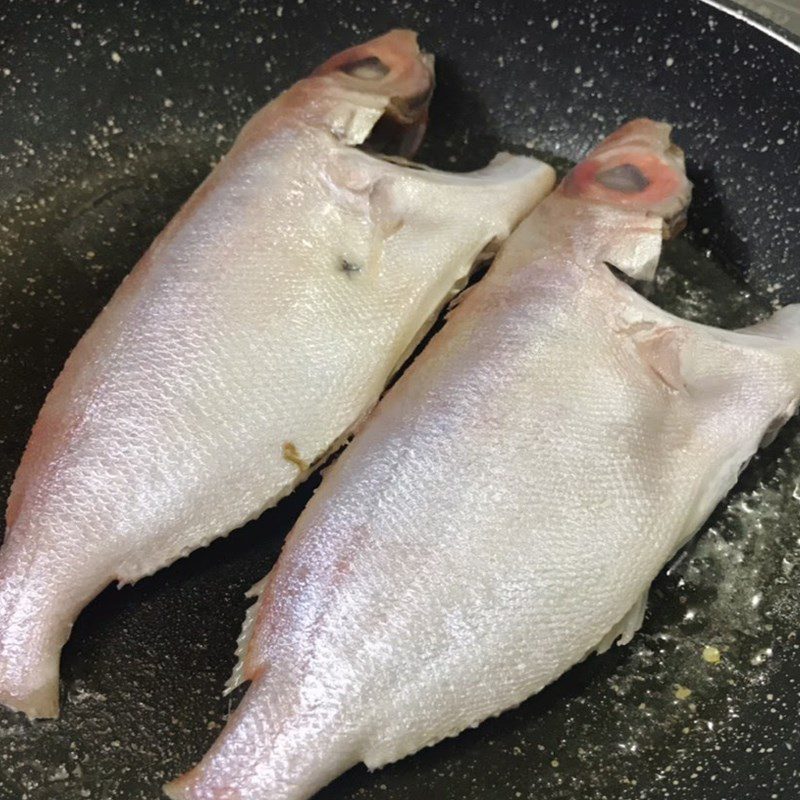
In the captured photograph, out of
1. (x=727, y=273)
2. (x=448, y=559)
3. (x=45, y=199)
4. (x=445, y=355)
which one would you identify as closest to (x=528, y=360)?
(x=445, y=355)

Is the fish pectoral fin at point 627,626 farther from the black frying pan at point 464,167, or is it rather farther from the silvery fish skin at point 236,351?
the silvery fish skin at point 236,351

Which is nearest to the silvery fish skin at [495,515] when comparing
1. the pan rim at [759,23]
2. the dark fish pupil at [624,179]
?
the dark fish pupil at [624,179]

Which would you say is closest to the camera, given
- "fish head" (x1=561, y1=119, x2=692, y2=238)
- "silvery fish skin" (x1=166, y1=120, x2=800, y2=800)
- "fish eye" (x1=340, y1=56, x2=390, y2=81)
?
"silvery fish skin" (x1=166, y1=120, x2=800, y2=800)

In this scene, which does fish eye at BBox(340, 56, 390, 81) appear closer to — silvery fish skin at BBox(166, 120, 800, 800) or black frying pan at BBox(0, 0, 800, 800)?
black frying pan at BBox(0, 0, 800, 800)

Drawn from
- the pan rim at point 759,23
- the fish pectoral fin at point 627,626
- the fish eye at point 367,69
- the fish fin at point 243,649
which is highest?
the fish eye at point 367,69

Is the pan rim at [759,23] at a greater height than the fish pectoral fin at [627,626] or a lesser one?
greater

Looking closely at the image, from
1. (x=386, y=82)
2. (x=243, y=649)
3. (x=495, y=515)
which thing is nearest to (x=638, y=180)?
(x=386, y=82)

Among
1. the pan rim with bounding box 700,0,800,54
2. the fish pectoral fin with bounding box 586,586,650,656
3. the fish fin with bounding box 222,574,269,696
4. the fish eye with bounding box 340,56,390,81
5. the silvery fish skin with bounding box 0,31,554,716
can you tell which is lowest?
the fish pectoral fin with bounding box 586,586,650,656

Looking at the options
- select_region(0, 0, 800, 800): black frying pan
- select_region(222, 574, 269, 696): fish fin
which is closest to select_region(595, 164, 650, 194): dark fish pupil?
select_region(0, 0, 800, 800): black frying pan

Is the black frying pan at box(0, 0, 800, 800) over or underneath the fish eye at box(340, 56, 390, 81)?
underneath
